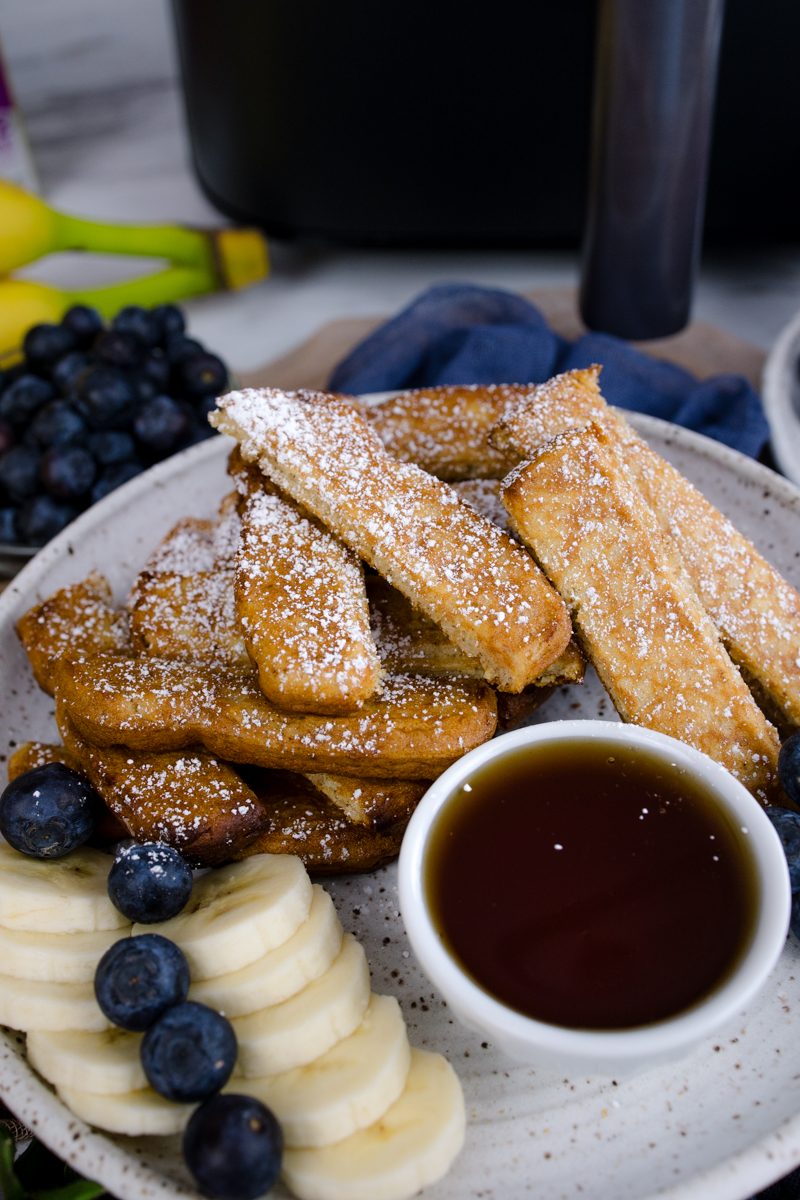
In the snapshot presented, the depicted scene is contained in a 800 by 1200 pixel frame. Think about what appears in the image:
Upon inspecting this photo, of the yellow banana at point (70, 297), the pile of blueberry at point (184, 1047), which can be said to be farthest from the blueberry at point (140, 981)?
the yellow banana at point (70, 297)

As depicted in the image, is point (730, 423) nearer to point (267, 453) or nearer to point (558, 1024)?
point (267, 453)

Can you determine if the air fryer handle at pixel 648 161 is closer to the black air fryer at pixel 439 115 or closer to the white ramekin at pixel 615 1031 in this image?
the black air fryer at pixel 439 115

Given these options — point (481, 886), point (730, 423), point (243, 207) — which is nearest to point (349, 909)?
point (481, 886)

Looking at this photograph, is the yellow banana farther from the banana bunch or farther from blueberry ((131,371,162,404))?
blueberry ((131,371,162,404))

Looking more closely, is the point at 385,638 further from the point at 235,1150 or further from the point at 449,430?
the point at 235,1150

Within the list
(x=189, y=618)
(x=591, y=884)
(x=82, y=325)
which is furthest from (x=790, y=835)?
(x=82, y=325)

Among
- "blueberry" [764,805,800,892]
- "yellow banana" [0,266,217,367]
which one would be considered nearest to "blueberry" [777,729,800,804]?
"blueberry" [764,805,800,892]

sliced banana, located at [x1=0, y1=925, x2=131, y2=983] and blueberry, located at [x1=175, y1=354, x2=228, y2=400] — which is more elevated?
blueberry, located at [x1=175, y1=354, x2=228, y2=400]
